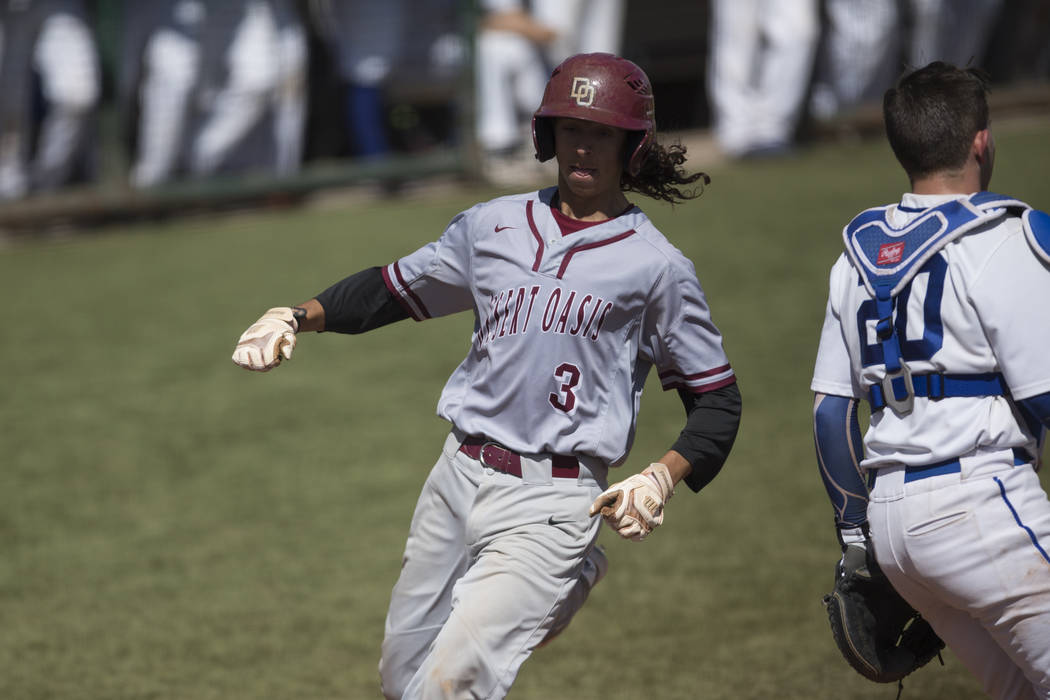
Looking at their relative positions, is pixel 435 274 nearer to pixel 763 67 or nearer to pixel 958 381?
pixel 958 381

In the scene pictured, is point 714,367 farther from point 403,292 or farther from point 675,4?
point 675,4

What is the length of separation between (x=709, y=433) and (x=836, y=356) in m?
0.32

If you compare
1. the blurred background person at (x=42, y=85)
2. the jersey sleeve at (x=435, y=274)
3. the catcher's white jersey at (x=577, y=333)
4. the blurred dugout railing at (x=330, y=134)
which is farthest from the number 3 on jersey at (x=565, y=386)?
the blurred background person at (x=42, y=85)

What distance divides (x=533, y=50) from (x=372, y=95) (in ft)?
5.00

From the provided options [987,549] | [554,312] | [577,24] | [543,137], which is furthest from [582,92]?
[577,24]

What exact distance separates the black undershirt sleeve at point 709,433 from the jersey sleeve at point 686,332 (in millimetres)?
29

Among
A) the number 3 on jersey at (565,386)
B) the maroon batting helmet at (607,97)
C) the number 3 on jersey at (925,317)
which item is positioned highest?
the maroon batting helmet at (607,97)

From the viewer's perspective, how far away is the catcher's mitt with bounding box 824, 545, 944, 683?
8.95 feet

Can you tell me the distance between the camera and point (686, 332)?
9.37 feet

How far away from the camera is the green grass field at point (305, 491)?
404 cm

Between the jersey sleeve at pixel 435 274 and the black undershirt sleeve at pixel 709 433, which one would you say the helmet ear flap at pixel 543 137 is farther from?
the black undershirt sleeve at pixel 709 433

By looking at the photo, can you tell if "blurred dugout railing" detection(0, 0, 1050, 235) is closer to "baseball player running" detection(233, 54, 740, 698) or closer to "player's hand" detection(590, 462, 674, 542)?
"baseball player running" detection(233, 54, 740, 698)

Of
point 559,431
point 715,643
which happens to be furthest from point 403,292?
point 715,643

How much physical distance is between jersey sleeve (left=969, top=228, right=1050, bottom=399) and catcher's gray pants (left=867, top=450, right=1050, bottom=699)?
0.16 m
